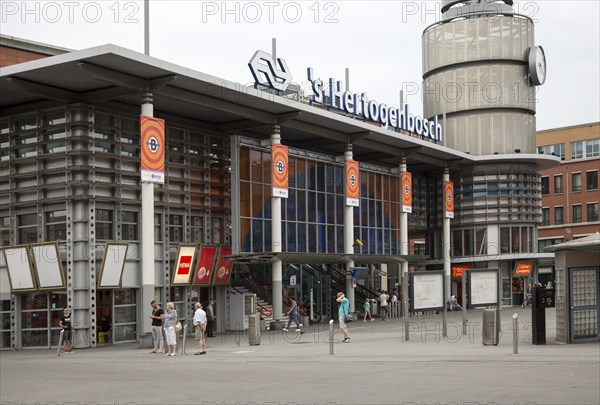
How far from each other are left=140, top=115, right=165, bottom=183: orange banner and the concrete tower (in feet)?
113

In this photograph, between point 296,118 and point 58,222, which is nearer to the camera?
point 58,222

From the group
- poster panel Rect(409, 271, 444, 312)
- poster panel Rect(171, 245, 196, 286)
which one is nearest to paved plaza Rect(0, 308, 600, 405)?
poster panel Rect(409, 271, 444, 312)

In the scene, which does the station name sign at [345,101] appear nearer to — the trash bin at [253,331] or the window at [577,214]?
the trash bin at [253,331]

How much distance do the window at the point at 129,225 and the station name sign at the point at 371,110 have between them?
12.3 metres

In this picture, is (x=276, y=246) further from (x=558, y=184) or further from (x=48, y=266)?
(x=558, y=184)

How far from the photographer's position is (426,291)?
101 ft

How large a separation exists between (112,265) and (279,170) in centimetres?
1044

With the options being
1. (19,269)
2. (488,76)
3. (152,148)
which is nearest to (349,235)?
(152,148)

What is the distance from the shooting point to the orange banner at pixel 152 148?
112 ft

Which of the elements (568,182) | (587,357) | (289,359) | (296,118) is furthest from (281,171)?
(568,182)

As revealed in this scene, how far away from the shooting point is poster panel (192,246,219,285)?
40.4 m

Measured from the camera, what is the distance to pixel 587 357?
20.8m

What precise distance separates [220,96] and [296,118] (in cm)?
675

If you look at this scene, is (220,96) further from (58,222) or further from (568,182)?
(568,182)
